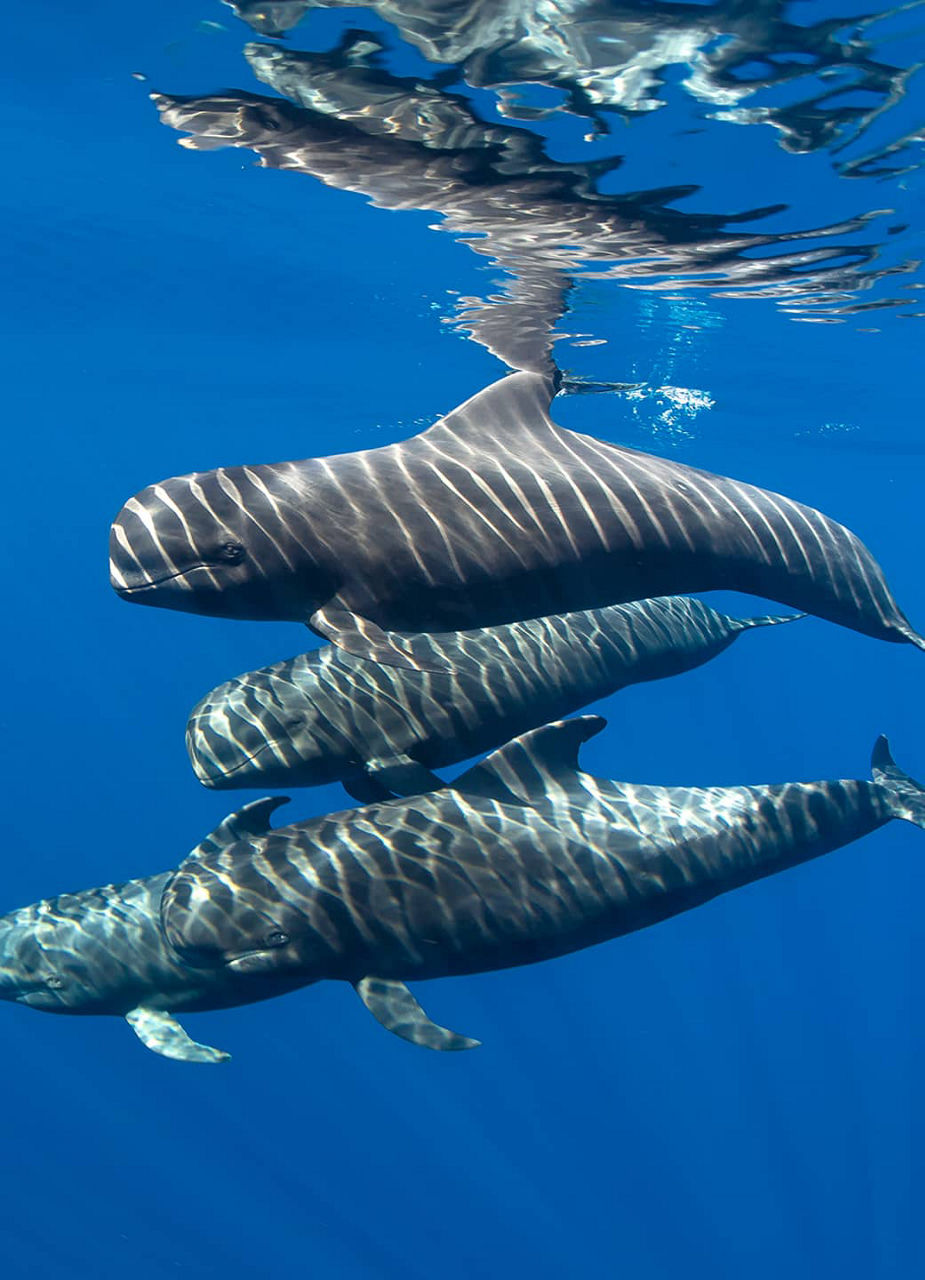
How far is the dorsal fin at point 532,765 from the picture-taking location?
333 inches

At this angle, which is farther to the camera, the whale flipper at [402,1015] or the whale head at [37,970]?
the whale head at [37,970]

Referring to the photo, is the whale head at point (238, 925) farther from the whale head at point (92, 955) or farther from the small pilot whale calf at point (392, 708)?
the whale head at point (92, 955)

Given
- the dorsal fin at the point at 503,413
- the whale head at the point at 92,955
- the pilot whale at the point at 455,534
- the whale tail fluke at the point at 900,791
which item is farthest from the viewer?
the whale tail fluke at the point at 900,791

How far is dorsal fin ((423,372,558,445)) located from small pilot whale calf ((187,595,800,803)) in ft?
6.65

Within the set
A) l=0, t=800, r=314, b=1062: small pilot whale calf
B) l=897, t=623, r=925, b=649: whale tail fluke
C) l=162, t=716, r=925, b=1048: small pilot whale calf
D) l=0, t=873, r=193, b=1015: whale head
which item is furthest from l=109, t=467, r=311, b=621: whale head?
l=897, t=623, r=925, b=649: whale tail fluke

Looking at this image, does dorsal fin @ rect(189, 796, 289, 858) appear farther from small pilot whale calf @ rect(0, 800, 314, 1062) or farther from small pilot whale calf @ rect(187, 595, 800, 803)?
small pilot whale calf @ rect(187, 595, 800, 803)

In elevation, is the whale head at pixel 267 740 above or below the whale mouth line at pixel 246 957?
above

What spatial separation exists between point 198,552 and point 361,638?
115cm

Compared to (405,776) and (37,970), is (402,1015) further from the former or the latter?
(37,970)

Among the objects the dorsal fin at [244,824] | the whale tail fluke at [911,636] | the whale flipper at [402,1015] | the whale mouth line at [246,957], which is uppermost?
the whale tail fluke at [911,636]

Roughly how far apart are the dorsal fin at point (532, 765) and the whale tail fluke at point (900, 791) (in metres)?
3.52

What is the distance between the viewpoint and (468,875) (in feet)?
25.5

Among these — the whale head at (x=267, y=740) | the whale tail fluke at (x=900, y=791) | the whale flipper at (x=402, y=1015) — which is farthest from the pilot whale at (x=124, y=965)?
the whale tail fluke at (x=900, y=791)

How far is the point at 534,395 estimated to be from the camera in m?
8.27
